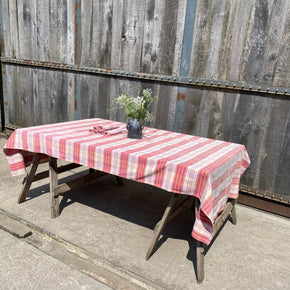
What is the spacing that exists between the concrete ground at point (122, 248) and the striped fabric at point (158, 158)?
0.46 metres

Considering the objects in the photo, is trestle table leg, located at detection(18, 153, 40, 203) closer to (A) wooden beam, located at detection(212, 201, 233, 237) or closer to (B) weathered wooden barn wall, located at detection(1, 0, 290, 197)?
(B) weathered wooden barn wall, located at detection(1, 0, 290, 197)

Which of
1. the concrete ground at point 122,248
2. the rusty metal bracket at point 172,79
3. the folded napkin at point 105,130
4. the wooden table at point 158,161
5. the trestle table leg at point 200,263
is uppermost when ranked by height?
the rusty metal bracket at point 172,79

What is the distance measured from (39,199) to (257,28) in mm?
3098

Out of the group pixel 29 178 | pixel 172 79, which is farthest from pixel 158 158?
pixel 172 79

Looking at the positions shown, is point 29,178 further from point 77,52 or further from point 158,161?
point 77,52

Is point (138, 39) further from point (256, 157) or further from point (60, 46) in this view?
point (256, 157)

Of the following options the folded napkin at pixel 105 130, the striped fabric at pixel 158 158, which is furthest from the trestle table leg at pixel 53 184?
the folded napkin at pixel 105 130

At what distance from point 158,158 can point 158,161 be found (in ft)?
0.14

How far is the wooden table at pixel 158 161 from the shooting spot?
1.98 meters

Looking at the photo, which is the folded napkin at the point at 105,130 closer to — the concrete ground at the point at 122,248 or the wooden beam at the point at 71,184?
the wooden beam at the point at 71,184

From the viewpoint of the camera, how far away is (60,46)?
179 inches

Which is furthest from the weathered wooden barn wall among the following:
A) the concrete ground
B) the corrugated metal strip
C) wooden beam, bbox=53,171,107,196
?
wooden beam, bbox=53,171,107,196

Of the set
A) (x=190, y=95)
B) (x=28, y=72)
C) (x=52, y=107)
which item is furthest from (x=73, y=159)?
(x=28, y=72)

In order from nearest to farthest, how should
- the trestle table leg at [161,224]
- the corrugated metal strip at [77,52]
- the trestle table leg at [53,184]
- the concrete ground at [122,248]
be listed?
1. the concrete ground at [122,248]
2. the trestle table leg at [161,224]
3. the trestle table leg at [53,184]
4. the corrugated metal strip at [77,52]
